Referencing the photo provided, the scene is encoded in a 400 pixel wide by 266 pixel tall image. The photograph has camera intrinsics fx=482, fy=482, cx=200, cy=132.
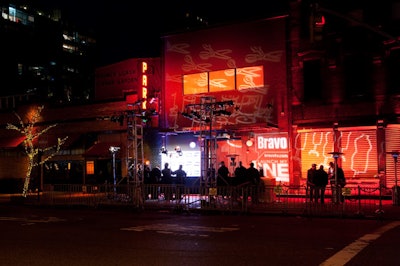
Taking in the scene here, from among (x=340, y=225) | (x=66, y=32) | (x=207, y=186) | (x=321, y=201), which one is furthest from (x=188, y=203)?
(x=66, y=32)

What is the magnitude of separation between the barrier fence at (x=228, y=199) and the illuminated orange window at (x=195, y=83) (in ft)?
26.3

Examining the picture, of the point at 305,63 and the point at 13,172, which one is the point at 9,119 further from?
the point at 305,63

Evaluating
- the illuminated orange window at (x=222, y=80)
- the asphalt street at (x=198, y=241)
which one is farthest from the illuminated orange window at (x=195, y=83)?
the asphalt street at (x=198, y=241)

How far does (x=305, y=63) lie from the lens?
23.8m

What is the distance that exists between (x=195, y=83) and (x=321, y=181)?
9764 millimetres

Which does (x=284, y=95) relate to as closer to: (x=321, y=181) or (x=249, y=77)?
(x=249, y=77)

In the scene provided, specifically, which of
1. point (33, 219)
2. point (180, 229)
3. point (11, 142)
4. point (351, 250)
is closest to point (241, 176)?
point (180, 229)

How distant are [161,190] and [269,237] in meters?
9.03

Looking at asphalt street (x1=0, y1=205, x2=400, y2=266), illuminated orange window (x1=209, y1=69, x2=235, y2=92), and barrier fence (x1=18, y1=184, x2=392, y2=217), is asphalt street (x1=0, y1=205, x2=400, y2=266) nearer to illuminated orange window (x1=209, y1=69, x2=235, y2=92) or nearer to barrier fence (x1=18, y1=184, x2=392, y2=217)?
barrier fence (x1=18, y1=184, x2=392, y2=217)

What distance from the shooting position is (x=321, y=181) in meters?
20.0

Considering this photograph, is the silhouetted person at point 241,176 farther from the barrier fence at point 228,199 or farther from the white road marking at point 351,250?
the white road marking at point 351,250

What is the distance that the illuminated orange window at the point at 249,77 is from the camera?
24734 millimetres

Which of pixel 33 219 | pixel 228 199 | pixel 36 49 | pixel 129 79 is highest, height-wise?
pixel 36 49

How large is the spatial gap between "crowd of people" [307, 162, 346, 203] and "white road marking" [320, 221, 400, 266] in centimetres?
444
